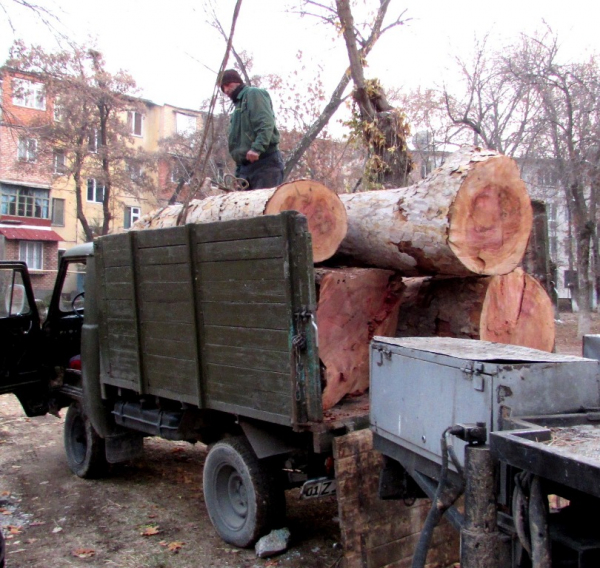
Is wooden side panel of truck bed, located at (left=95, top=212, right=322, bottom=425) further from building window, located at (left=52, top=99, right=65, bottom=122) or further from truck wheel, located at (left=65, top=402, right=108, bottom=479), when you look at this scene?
building window, located at (left=52, top=99, right=65, bottom=122)

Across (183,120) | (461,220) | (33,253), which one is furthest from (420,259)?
(183,120)

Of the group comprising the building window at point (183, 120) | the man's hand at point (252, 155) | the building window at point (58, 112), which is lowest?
the man's hand at point (252, 155)

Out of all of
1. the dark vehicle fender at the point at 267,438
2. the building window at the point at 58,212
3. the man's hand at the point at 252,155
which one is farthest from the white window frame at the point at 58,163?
the dark vehicle fender at the point at 267,438

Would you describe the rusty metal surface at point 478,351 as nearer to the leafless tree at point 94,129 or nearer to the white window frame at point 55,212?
the leafless tree at point 94,129

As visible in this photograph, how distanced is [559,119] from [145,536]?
17433 millimetres

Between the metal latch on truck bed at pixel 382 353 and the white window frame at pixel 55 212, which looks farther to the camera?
the white window frame at pixel 55 212

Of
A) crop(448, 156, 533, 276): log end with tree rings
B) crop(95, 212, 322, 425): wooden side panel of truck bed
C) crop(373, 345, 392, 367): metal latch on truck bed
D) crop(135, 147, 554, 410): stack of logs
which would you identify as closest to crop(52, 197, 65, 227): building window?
crop(95, 212, 322, 425): wooden side panel of truck bed

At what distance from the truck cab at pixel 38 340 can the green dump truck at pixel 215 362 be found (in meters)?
0.04

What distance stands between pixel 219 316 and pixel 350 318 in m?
0.92

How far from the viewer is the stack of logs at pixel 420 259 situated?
166 inches

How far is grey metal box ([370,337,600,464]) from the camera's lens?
244 cm

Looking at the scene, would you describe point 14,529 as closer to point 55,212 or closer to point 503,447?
point 503,447

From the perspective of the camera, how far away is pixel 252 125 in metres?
6.20

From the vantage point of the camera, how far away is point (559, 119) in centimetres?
1847
